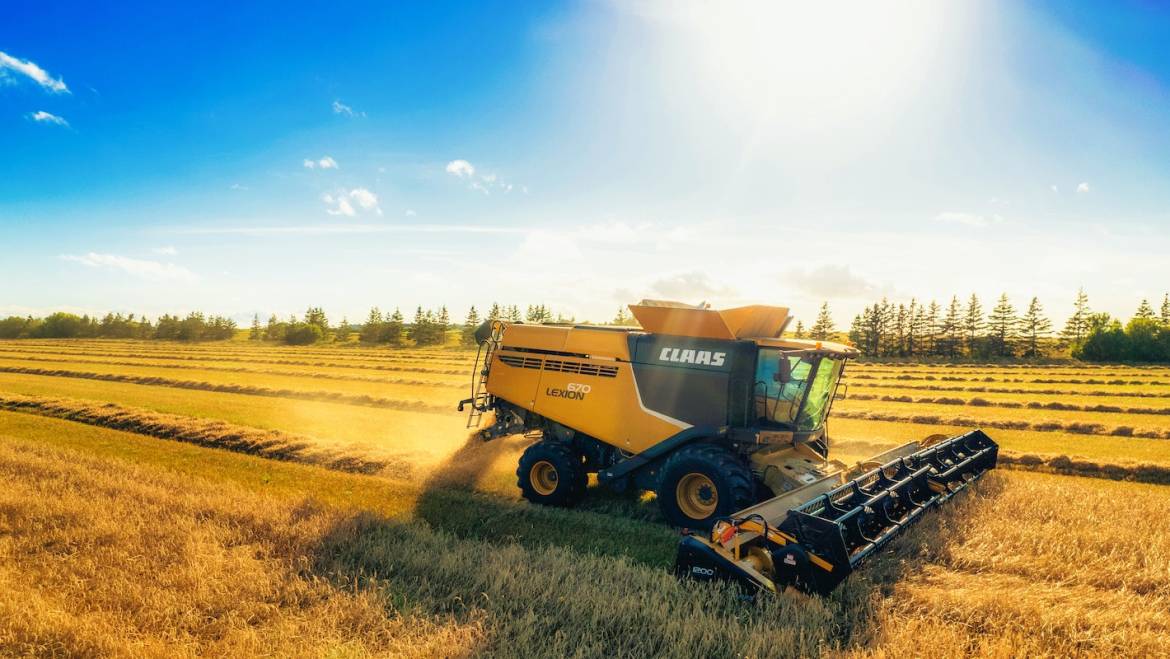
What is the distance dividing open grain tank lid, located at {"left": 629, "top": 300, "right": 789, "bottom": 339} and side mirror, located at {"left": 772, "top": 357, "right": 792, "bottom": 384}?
2.21 feet

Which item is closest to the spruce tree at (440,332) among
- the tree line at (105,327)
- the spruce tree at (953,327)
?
the tree line at (105,327)

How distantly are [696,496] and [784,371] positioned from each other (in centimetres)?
179

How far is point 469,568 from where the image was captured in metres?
5.37

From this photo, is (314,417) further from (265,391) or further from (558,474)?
(558,474)

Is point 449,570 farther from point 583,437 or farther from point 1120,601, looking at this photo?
point 1120,601

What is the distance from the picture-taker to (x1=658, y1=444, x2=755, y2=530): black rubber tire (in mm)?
6602

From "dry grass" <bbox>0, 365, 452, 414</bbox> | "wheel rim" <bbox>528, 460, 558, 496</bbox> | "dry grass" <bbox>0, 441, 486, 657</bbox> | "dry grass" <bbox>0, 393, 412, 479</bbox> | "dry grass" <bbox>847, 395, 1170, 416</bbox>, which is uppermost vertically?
"dry grass" <bbox>847, 395, 1170, 416</bbox>

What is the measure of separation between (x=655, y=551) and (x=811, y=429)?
2.70 meters

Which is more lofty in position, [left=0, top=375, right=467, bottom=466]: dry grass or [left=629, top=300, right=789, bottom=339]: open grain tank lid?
[left=629, top=300, right=789, bottom=339]: open grain tank lid

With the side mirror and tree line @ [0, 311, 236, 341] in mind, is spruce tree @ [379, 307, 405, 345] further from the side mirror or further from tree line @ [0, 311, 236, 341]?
the side mirror

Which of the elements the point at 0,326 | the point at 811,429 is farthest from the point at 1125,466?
the point at 0,326

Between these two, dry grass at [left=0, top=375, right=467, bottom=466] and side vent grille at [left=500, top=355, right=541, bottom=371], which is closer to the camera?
side vent grille at [left=500, top=355, right=541, bottom=371]

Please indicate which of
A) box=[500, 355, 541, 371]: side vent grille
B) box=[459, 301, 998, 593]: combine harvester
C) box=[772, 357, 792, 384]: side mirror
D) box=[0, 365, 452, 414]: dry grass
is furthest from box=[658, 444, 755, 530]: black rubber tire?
box=[0, 365, 452, 414]: dry grass

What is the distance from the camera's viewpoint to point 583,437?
860 centimetres
